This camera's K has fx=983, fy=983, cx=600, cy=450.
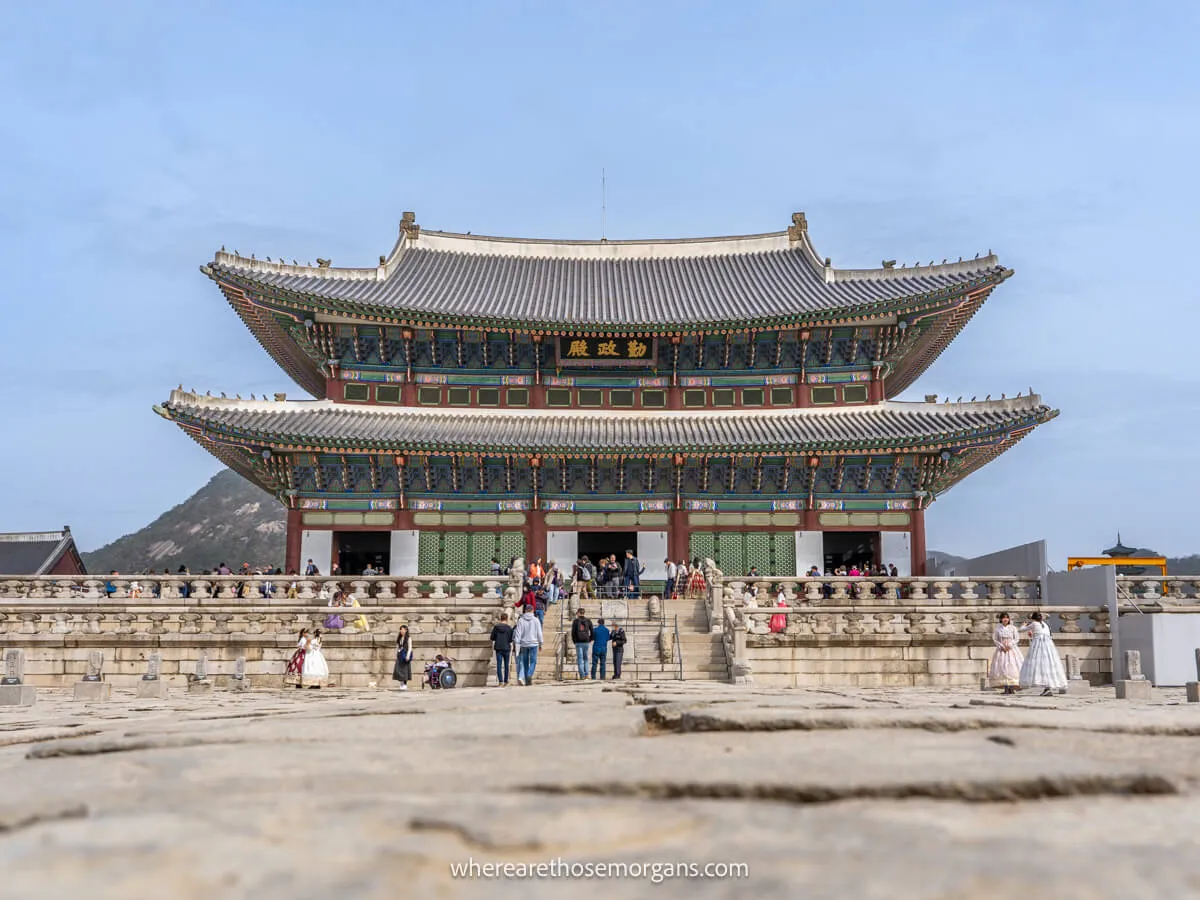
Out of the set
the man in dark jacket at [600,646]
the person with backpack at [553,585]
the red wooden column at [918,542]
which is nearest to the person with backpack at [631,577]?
the person with backpack at [553,585]

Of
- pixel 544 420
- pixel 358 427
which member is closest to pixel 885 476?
pixel 544 420

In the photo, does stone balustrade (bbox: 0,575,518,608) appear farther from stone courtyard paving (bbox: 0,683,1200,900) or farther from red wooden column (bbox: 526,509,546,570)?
stone courtyard paving (bbox: 0,683,1200,900)

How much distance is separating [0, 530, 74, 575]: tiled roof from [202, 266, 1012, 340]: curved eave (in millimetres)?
22809

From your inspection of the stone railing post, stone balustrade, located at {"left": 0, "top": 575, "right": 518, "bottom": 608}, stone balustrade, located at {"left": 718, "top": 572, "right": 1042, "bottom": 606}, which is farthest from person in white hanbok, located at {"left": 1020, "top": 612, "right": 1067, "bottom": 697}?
stone balustrade, located at {"left": 0, "top": 575, "right": 518, "bottom": 608}

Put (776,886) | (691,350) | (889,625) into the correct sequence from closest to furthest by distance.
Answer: (776,886), (889,625), (691,350)

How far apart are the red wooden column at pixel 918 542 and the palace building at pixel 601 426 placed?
6cm

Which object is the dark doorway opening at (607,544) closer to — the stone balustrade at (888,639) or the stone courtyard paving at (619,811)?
the stone balustrade at (888,639)

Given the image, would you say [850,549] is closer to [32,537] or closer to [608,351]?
[608,351]

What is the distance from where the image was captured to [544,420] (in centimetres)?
3125

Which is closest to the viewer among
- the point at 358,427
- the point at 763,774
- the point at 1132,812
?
the point at 1132,812

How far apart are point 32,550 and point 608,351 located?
3092 cm

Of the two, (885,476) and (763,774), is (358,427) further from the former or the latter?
(763,774)

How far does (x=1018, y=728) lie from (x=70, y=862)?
4.12m

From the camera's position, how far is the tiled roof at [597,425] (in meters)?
28.2
